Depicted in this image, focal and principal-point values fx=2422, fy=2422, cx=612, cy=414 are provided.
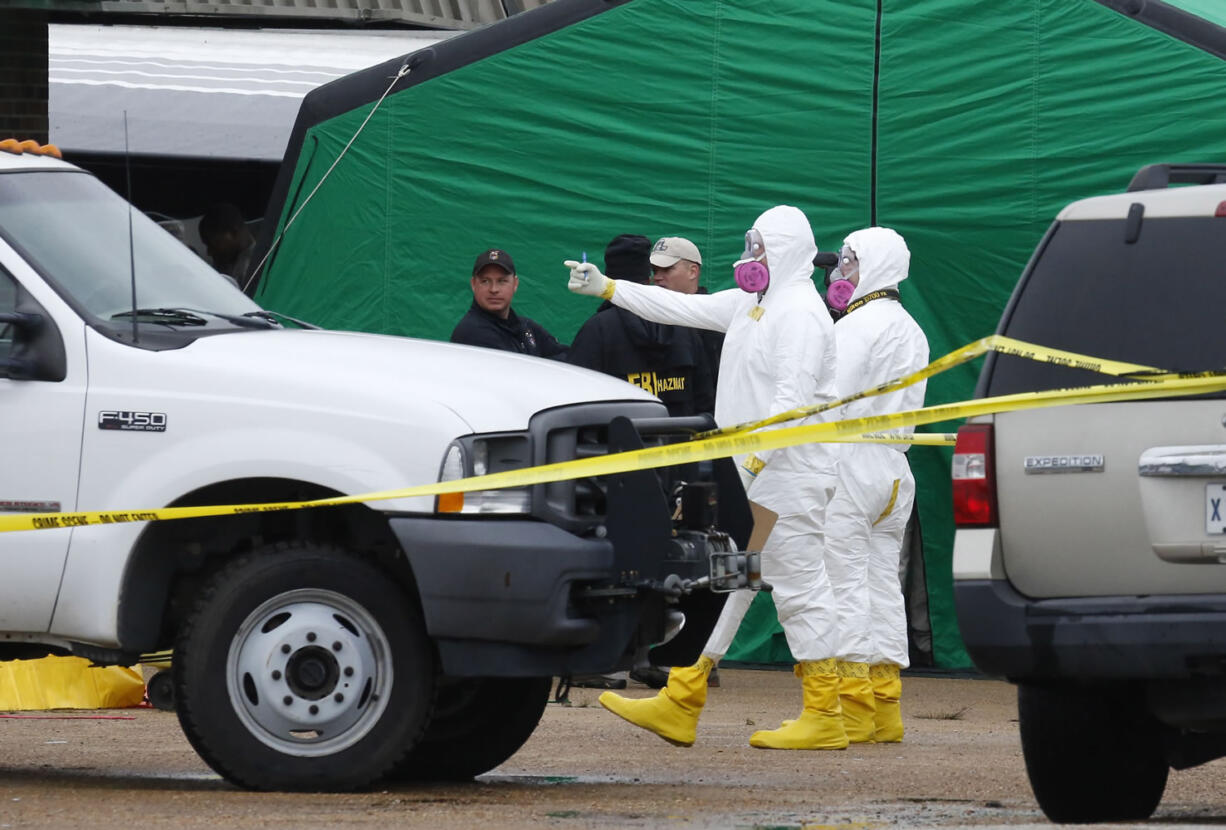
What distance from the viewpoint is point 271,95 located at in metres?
15.5

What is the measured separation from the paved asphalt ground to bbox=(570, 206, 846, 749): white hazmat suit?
0.23 m

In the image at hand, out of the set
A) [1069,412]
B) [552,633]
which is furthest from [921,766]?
[1069,412]

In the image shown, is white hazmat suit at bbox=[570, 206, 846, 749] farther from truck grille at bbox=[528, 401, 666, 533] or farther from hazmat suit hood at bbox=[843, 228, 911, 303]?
truck grille at bbox=[528, 401, 666, 533]

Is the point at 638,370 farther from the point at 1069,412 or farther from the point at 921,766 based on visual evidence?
the point at 1069,412

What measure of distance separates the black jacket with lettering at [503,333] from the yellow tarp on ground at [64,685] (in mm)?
2248

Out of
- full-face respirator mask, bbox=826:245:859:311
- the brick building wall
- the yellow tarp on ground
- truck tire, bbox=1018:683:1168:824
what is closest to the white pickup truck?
truck tire, bbox=1018:683:1168:824

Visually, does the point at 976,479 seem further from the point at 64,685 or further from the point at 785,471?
the point at 64,685

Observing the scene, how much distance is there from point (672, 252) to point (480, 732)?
4.32 m

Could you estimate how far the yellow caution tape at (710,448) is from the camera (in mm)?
6137

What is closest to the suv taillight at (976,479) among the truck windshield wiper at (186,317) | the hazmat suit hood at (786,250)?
the truck windshield wiper at (186,317)

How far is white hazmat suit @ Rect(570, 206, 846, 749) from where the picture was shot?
934 centimetres

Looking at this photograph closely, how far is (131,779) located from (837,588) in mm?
3111

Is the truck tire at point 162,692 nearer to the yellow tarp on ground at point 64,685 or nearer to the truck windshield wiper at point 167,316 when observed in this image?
the truck windshield wiper at point 167,316

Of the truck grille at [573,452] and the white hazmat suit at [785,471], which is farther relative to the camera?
the white hazmat suit at [785,471]
